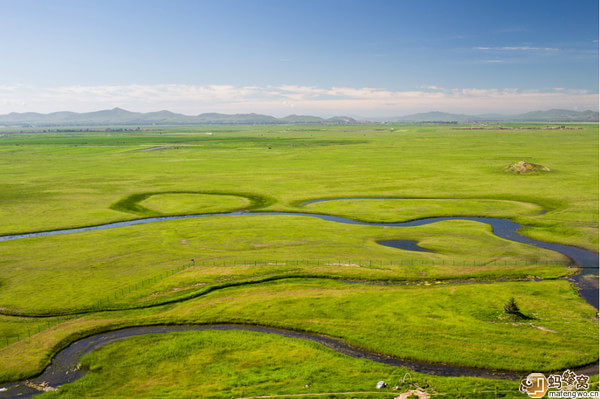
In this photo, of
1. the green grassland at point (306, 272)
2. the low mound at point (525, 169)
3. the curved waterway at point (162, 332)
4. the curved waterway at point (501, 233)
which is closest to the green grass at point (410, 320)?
the green grassland at point (306, 272)

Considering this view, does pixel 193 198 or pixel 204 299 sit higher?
pixel 193 198

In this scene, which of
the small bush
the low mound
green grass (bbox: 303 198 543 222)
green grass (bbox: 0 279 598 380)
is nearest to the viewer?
green grass (bbox: 0 279 598 380)

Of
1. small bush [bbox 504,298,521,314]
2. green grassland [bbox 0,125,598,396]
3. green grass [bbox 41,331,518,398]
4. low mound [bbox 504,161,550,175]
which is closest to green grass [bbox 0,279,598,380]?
green grassland [bbox 0,125,598,396]

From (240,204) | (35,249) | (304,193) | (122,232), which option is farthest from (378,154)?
(35,249)

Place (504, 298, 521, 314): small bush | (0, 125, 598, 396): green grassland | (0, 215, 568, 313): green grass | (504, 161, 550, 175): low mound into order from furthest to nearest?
(504, 161, 550, 175): low mound
(0, 215, 568, 313): green grass
(504, 298, 521, 314): small bush
(0, 125, 598, 396): green grassland

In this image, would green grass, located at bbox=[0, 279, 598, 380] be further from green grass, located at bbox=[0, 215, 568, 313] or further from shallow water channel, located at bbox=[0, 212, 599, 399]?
green grass, located at bbox=[0, 215, 568, 313]

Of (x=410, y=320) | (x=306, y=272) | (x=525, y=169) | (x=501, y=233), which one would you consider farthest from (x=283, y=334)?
(x=525, y=169)

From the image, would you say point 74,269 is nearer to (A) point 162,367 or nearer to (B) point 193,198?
(A) point 162,367

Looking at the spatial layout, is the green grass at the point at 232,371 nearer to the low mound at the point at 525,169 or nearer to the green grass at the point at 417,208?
the green grass at the point at 417,208
